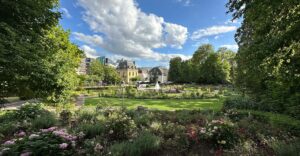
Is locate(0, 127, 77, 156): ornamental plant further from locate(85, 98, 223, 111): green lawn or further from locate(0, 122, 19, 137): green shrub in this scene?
locate(85, 98, 223, 111): green lawn

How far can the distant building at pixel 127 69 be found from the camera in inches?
3191

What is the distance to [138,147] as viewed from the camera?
4148 mm

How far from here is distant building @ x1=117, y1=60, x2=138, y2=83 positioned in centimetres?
8106

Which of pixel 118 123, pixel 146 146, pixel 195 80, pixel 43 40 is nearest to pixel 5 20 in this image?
pixel 43 40

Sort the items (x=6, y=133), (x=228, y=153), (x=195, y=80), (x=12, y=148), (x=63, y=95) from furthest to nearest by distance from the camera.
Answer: (x=195, y=80) → (x=63, y=95) → (x=6, y=133) → (x=228, y=153) → (x=12, y=148)

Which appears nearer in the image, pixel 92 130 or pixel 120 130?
pixel 120 130

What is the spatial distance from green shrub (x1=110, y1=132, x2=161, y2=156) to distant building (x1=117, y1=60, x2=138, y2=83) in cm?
7523

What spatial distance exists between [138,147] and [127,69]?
7792 cm

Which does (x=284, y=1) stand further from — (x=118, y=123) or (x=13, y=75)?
(x=13, y=75)

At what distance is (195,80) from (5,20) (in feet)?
155

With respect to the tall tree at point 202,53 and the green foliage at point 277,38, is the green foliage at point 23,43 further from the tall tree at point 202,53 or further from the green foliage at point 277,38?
the tall tree at point 202,53

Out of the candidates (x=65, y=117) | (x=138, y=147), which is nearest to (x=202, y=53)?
(x=65, y=117)

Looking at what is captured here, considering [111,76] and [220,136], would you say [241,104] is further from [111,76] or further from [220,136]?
[111,76]

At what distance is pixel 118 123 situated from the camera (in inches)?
205
